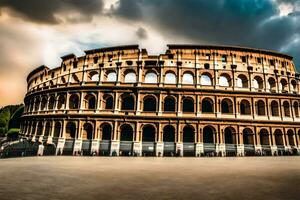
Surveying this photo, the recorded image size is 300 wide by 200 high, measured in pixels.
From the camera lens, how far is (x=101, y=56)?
25625 millimetres

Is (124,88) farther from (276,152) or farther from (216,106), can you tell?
(276,152)

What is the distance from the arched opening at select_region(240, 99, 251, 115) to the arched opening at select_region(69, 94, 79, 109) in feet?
69.3

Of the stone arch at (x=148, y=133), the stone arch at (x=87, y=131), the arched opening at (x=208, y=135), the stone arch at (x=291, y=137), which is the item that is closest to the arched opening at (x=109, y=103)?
the stone arch at (x=87, y=131)

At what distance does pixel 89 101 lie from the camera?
2469 cm

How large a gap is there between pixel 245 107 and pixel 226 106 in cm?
239

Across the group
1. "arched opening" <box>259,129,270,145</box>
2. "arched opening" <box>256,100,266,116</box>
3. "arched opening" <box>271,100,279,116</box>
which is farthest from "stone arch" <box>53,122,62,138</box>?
"arched opening" <box>271,100,279,116</box>

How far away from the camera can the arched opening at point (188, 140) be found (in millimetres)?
21441

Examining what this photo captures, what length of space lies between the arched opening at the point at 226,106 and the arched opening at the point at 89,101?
16.3m

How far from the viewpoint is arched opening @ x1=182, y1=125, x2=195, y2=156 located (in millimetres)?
21441

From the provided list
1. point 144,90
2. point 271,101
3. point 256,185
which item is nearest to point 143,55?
point 144,90

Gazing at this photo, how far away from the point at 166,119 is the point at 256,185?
14394 mm

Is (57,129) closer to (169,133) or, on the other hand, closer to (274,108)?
(169,133)

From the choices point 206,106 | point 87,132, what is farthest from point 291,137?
point 87,132

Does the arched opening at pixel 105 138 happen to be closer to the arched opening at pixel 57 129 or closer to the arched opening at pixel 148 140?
the arched opening at pixel 148 140
